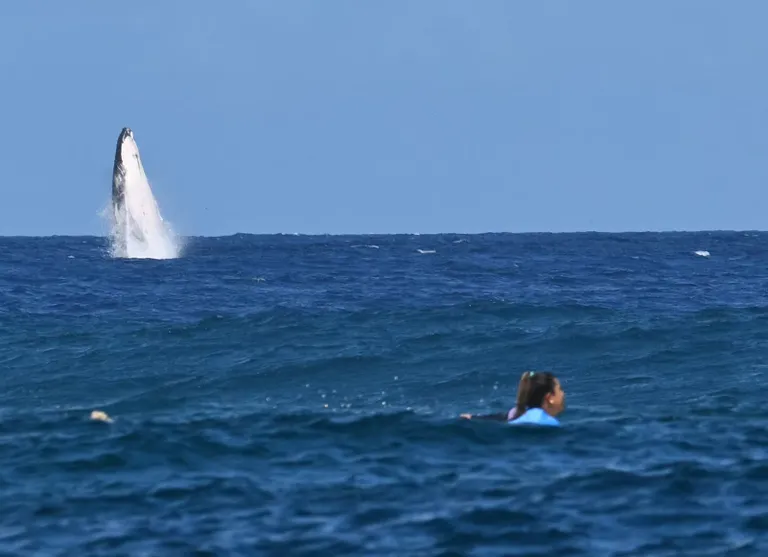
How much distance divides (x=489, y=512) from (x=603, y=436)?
13.4ft

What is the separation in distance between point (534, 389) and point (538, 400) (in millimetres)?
170

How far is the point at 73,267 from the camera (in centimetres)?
5247

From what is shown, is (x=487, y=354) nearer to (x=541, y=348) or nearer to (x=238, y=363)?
(x=541, y=348)

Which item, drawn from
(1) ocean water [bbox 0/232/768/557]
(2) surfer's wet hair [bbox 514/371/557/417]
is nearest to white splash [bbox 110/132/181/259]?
(1) ocean water [bbox 0/232/768/557]

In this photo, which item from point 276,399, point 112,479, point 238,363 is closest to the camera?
point 112,479

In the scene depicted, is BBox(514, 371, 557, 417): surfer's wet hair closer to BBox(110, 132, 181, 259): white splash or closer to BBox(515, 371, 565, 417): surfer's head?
BBox(515, 371, 565, 417): surfer's head

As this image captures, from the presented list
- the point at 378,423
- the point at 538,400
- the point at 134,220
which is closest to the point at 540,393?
the point at 538,400

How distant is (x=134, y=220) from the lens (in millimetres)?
63938

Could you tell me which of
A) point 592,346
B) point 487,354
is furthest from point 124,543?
point 592,346

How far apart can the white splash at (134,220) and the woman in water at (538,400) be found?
1947 inches

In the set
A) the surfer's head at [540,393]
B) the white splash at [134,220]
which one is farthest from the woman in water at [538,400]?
the white splash at [134,220]

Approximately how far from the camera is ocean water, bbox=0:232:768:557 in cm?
1078

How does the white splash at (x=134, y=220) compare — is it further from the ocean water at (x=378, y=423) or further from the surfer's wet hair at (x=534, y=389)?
the surfer's wet hair at (x=534, y=389)

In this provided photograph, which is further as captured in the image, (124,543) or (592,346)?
(592,346)
